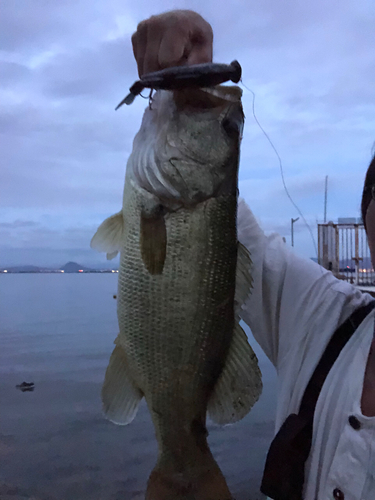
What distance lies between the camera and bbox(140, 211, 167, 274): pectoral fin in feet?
4.69

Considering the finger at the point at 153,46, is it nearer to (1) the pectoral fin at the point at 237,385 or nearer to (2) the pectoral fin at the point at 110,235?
(2) the pectoral fin at the point at 110,235

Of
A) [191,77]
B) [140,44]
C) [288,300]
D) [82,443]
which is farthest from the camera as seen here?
[82,443]

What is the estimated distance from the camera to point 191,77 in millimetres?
1269

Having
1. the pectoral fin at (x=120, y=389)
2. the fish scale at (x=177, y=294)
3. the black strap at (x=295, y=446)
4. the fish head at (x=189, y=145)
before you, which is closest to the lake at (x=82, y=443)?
the pectoral fin at (x=120, y=389)

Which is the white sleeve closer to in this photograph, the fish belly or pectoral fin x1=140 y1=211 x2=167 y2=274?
the fish belly

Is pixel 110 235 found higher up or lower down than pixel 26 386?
higher up

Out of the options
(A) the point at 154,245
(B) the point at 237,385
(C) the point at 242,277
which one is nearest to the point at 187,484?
(B) the point at 237,385

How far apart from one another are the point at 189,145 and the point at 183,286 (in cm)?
55

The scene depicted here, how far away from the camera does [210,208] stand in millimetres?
1506

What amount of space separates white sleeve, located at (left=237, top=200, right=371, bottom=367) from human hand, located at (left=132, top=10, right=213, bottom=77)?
86 cm

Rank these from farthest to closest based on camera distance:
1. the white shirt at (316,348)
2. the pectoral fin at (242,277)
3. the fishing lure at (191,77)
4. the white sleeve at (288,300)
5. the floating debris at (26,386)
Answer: the floating debris at (26,386), the white sleeve at (288,300), the pectoral fin at (242,277), the white shirt at (316,348), the fishing lure at (191,77)

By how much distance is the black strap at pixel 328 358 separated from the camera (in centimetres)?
155

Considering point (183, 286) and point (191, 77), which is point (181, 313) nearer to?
point (183, 286)

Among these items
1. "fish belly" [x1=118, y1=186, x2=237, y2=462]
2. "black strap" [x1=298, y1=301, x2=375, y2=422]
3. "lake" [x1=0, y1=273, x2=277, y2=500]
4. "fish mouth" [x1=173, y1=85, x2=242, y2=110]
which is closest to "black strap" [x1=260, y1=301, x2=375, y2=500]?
"black strap" [x1=298, y1=301, x2=375, y2=422]
